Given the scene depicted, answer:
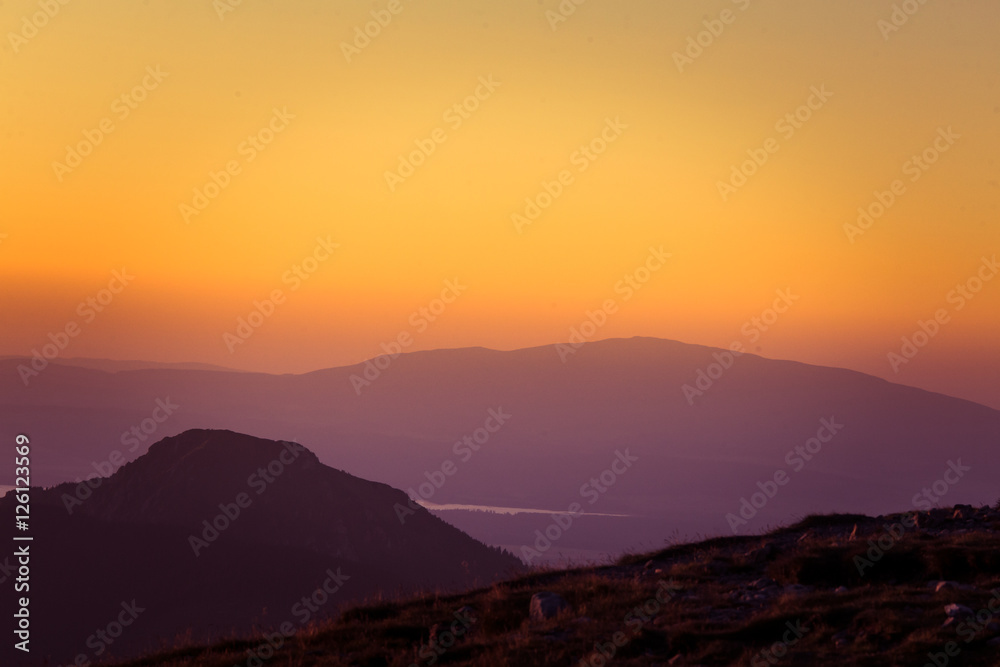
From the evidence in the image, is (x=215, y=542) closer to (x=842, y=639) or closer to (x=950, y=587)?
(x=950, y=587)

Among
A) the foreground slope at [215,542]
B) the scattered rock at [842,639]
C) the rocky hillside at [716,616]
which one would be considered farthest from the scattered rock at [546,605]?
the foreground slope at [215,542]

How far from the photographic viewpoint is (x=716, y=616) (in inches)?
629

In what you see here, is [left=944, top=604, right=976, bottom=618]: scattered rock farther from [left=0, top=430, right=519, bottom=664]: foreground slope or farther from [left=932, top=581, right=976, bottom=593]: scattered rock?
[left=0, top=430, right=519, bottom=664]: foreground slope

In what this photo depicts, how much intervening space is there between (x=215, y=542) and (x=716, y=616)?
13205 cm

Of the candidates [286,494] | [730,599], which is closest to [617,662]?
[730,599]

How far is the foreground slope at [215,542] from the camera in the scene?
116m

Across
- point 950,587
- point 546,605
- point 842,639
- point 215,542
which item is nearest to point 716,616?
point 842,639

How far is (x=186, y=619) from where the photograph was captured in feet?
369

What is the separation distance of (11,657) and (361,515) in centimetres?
5893

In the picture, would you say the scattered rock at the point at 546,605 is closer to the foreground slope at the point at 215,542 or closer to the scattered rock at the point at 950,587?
the scattered rock at the point at 950,587

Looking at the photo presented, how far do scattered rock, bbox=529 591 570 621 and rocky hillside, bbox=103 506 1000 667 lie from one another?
0.09ft

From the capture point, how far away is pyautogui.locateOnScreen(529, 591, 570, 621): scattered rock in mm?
16984

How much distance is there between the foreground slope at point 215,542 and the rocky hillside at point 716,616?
3605 inches

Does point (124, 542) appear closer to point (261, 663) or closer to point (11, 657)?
point (11, 657)
